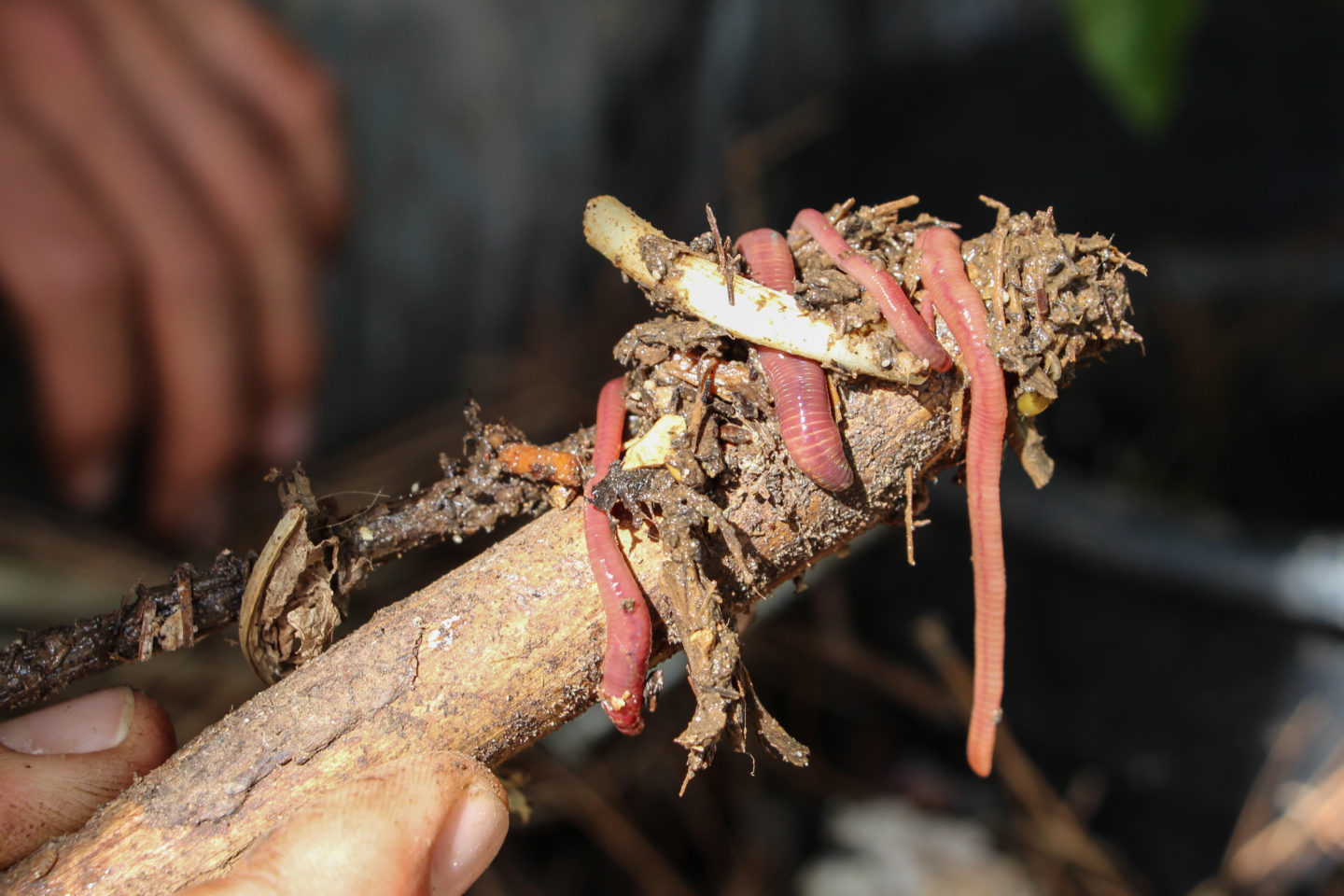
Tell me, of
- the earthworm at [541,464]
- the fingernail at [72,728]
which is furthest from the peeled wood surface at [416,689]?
the fingernail at [72,728]

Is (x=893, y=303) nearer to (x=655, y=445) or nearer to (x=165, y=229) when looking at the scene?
(x=655, y=445)

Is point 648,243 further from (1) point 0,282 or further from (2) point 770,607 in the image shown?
(1) point 0,282

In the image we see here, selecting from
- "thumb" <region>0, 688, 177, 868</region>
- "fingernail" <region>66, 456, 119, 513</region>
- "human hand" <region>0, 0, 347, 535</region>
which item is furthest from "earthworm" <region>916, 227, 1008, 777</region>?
"fingernail" <region>66, 456, 119, 513</region>

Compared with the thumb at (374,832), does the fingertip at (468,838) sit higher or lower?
lower

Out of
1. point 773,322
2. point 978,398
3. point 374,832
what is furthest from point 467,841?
point 978,398

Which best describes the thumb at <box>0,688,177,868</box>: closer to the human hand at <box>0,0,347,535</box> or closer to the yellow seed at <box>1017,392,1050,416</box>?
the yellow seed at <box>1017,392,1050,416</box>

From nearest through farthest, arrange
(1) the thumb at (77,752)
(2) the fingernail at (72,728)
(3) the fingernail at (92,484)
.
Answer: (1) the thumb at (77,752)
(2) the fingernail at (72,728)
(3) the fingernail at (92,484)

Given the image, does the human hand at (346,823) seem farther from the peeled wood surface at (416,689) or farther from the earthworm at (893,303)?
the earthworm at (893,303)
